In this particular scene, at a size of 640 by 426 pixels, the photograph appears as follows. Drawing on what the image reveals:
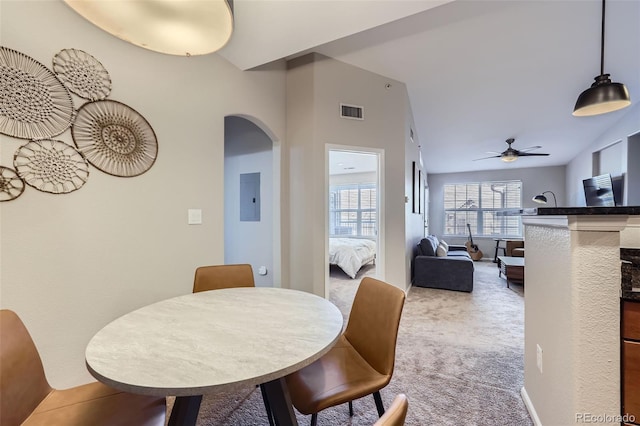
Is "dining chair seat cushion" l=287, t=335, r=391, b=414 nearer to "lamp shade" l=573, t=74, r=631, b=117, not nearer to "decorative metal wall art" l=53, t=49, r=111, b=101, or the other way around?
"decorative metal wall art" l=53, t=49, r=111, b=101

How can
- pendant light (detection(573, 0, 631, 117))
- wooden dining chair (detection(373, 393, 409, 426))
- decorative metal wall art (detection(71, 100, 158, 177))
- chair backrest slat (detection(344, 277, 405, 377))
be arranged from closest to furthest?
wooden dining chair (detection(373, 393, 409, 426)), chair backrest slat (detection(344, 277, 405, 377)), decorative metal wall art (detection(71, 100, 158, 177)), pendant light (detection(573, 0, 631, 117))

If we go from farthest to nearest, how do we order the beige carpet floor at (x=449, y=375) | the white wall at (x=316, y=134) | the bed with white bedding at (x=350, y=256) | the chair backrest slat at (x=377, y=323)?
1. the bed with white bedding at (x=350, y=256)
2. the white wall at (x=316, y=134)
3. the beige carpet floor at (x=449, y=375)
4. the chair backrest slat at (x=377, y=323)

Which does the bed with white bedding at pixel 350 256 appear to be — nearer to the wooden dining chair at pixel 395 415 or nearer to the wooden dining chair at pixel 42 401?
the wooden dining chair at pixel 42 401

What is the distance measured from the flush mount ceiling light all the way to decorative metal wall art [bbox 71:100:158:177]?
94cm

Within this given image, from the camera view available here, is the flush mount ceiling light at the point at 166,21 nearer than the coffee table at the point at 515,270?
Yes

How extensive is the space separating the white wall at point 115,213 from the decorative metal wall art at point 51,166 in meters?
0.04

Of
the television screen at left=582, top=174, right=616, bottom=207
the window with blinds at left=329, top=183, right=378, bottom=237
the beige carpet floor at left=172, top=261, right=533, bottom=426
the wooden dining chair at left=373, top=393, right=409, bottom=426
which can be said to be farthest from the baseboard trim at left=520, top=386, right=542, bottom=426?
the window with blinds at left=329, top=183, right=378, bottom=237

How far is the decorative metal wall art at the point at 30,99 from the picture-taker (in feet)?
5.00

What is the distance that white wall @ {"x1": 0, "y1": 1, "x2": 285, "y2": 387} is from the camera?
63.2 inches

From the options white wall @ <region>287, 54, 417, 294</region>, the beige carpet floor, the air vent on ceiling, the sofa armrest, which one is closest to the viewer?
the beige carpet floor

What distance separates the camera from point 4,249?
1531mm

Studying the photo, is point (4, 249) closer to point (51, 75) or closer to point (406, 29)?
point (51, 75)

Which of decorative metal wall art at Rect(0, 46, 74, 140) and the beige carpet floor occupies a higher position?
decorative metal wall art at Rect(0, 46, 74, 140)

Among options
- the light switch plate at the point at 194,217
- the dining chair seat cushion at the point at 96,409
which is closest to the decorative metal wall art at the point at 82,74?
the light switch plate at the point at 194,217
